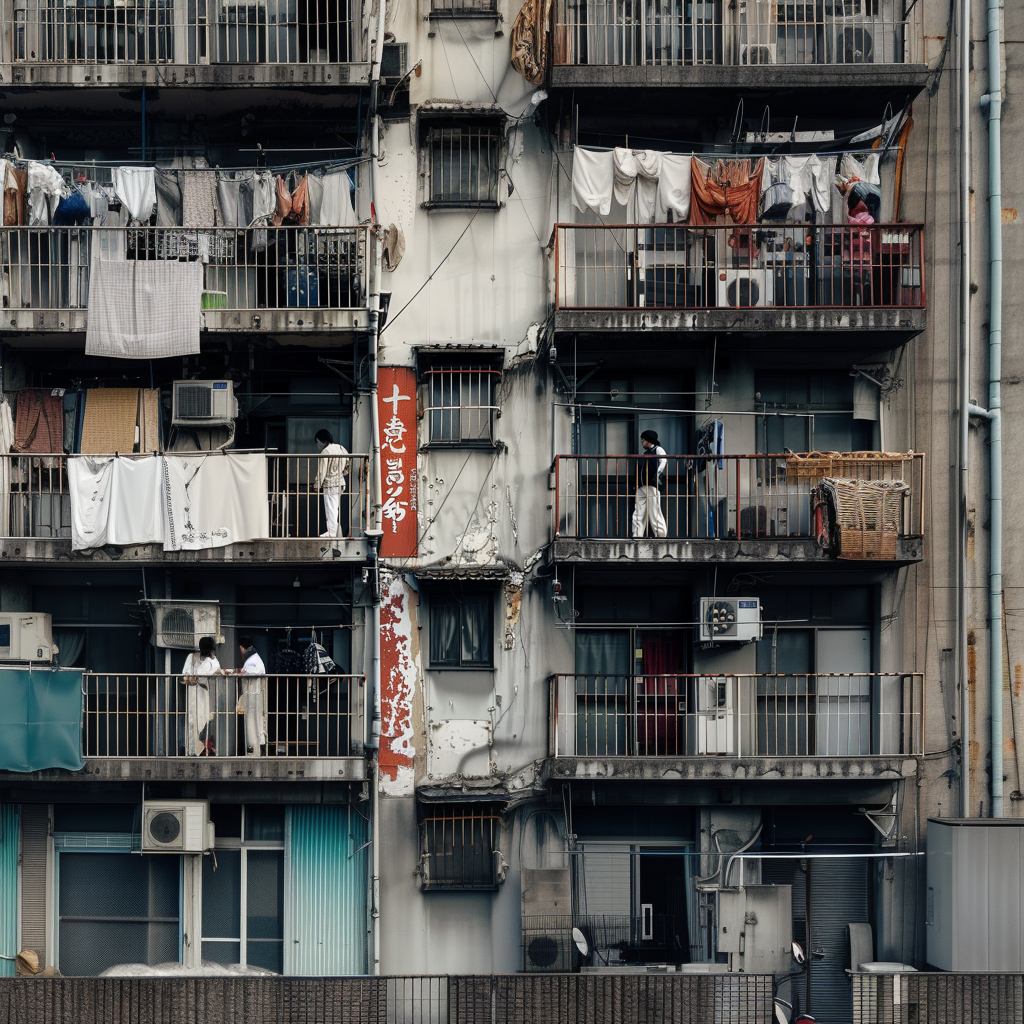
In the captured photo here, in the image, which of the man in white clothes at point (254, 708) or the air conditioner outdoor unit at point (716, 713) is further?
the air conditioner outdoor unit at point (716, 713)

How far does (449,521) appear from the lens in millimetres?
17641

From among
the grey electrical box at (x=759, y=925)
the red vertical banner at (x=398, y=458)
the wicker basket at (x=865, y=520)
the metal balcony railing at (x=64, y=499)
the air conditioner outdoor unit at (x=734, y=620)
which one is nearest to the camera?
the wicker basket at (x=865, y=520)

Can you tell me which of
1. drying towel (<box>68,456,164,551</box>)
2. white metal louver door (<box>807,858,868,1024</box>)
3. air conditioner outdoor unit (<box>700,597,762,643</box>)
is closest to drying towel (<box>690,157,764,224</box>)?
air conditioner outdoor unit (<box>700,597,762,643</box>)

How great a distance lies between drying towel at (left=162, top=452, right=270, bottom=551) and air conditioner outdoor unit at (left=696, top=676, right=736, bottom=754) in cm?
645

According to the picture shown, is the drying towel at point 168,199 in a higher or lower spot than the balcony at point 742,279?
higher

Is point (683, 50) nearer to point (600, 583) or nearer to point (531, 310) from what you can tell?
point (531, 310)

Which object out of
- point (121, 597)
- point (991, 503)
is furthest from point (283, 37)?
point (991, 503)

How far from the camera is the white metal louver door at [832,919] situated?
17.1 m

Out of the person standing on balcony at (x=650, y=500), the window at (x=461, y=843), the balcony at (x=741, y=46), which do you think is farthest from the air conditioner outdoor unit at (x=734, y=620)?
the balcony at (x=741, y=46)

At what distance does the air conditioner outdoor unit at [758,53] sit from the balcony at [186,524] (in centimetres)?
784

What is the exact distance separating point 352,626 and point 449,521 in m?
2.05

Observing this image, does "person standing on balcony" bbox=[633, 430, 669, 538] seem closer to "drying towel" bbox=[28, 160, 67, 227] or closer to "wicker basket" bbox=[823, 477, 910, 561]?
"wicker basket" bbox=[823, 477, 910, 561]

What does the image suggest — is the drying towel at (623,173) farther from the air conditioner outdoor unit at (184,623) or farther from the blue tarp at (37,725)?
the blue tarp at (37,725)

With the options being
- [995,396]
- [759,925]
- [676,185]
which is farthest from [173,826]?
[995,396]
